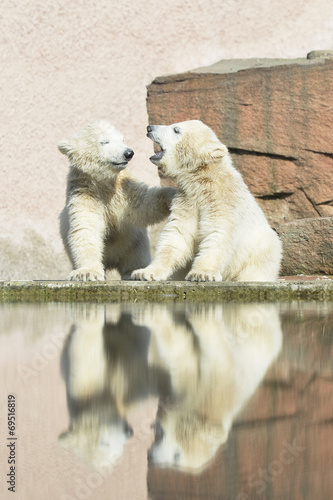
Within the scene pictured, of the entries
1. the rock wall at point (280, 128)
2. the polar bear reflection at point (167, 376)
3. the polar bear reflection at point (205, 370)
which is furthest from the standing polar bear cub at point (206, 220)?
the rock wall at point (280, 128)

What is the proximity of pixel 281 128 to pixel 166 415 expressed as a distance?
21.2 ft

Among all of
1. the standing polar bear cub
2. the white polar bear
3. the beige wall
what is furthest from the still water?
the beige wall

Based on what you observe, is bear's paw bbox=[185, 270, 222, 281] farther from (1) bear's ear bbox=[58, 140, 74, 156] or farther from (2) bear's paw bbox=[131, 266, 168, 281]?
(1) bear's ear bbox=[58, 140, 74, 156]

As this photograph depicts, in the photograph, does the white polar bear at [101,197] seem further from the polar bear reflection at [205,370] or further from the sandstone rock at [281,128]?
the sandstone rock at [281,128]

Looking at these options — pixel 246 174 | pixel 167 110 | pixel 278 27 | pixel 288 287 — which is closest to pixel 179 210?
pixel 288 287

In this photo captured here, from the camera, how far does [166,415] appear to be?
6.27 feet

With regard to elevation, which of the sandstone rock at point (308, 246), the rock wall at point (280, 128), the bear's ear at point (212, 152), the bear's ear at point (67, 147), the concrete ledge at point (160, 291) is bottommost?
the concrete ledge at point (160, 291)

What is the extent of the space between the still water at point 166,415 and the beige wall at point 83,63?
213 inches

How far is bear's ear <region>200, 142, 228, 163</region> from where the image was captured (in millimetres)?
5492

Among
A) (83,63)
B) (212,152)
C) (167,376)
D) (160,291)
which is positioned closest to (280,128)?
(83,63)

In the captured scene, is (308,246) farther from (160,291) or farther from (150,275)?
(160,291)

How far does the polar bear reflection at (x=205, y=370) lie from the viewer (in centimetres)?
171

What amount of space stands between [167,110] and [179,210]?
3.37m

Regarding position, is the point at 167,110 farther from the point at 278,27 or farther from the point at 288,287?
the point at 288,287
